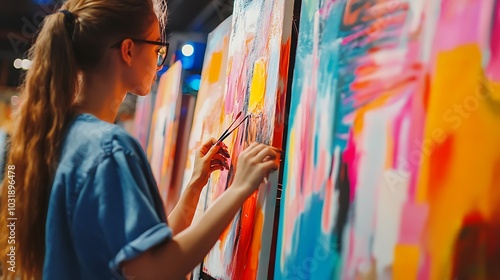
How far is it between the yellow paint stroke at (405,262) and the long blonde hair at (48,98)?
0.69 metres

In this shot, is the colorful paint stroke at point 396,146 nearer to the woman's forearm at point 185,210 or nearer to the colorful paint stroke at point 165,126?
the woman's forearm at point 185,210

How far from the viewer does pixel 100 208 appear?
1023 mm

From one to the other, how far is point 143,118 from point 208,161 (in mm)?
2668

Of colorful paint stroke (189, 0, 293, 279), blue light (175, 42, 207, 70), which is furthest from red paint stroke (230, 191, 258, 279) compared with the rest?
blue light (175, 42, 207, 70)

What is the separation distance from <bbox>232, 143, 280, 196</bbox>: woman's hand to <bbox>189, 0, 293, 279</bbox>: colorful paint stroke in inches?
1.9

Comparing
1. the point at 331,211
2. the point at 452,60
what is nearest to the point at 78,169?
the point at 331,211

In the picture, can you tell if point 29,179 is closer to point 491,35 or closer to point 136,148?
point 136,148

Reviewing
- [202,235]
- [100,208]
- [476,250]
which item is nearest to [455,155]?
[476,250]

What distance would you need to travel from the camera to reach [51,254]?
1086 millimetres

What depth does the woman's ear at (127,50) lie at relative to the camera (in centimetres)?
126

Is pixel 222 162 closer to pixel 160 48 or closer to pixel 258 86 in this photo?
pixel 258 86

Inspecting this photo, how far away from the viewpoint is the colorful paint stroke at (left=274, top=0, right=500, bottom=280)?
2.63 feet

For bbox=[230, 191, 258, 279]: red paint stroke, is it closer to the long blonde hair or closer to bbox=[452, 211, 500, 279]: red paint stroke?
the long blonde hair

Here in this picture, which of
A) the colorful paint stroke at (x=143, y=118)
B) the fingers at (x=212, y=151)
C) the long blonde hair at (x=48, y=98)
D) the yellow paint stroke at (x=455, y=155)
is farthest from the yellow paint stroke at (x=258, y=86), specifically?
the colorful paint stroke at (x=143, y=118)
